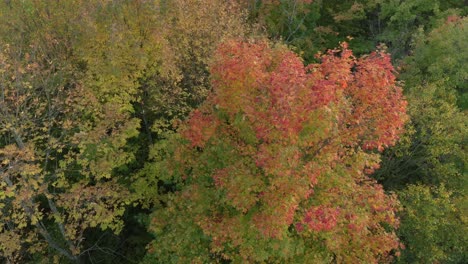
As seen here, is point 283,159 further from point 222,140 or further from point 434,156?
point 434,156

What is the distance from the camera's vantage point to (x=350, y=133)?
1344 cm

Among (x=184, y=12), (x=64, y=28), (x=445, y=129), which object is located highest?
(x=184, y=12)

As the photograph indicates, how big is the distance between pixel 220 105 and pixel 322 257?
285 inches

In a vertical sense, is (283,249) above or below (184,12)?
below

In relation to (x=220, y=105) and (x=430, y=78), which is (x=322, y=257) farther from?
(x=430, y=78)

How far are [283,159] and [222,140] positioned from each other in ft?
11.2

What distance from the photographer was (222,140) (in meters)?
14.2

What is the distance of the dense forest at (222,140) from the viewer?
41.1 ft

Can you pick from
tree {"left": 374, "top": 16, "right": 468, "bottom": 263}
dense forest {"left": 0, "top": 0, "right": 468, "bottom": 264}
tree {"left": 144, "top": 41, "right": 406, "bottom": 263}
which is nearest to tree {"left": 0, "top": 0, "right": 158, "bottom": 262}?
dense forest {"left": 0, "top": 0, "right": 468, "bottom": 264}

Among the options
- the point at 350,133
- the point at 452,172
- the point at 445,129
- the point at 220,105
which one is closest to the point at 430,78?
the point at 445,129

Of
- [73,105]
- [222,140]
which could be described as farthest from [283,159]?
[73,105]

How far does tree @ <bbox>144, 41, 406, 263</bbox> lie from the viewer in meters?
11.7

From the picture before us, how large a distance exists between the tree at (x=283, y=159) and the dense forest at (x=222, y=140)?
7 cm

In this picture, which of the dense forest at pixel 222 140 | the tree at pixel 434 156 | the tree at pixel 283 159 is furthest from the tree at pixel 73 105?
the tree at pixel 434 156
